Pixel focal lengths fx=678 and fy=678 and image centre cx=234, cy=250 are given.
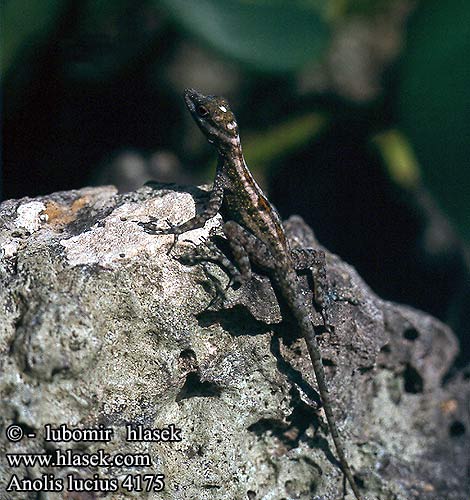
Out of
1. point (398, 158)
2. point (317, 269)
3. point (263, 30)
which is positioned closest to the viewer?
point (317, 269)

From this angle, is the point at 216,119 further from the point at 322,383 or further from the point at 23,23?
the point at 23,23

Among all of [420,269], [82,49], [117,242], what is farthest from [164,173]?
[117,242]

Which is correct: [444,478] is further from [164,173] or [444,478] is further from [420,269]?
[164,173]

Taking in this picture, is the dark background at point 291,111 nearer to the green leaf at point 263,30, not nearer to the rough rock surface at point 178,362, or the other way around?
the green leaf at point 263,30

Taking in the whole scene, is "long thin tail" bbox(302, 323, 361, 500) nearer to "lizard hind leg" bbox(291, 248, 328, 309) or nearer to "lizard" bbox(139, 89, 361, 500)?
"lizard" bbox(139, 89, 361, 500)

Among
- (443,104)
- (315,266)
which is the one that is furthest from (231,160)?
(443,104)

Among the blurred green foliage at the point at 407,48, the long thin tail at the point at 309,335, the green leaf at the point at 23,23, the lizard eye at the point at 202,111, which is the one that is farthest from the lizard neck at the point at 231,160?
the green leaf at the point at 23,23

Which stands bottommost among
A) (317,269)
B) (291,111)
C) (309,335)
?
(309,335)
